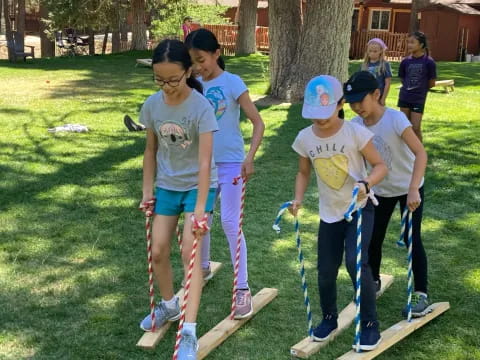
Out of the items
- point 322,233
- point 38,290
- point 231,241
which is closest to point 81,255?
point 38,290

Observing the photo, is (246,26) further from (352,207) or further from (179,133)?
(352,207)

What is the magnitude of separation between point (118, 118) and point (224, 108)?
313 inches

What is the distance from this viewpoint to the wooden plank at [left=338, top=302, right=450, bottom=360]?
360cm

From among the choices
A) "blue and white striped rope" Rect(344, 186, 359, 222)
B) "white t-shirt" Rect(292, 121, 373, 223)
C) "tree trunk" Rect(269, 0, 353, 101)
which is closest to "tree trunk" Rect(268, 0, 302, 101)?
"tree trunk" Rect(269, 0, 353, 101)

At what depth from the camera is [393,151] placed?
3924 millimetres

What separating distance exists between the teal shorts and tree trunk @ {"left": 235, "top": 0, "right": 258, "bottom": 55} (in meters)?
23.9

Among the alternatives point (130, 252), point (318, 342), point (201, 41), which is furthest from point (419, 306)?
point (130, 252)

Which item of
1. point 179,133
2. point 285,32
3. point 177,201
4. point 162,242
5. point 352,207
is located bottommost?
point 162,242

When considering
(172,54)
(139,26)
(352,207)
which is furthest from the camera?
(139,26)

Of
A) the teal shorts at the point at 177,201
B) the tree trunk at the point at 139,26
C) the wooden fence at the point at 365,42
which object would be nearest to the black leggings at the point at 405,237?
the teal shorts at the point at 177,201

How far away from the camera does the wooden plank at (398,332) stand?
3.60m

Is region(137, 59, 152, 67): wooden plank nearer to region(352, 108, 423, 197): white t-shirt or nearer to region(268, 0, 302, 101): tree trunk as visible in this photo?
region(268, 0, 302, 101): tree trunk

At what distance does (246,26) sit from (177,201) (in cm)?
2456

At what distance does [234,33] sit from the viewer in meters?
31.6
